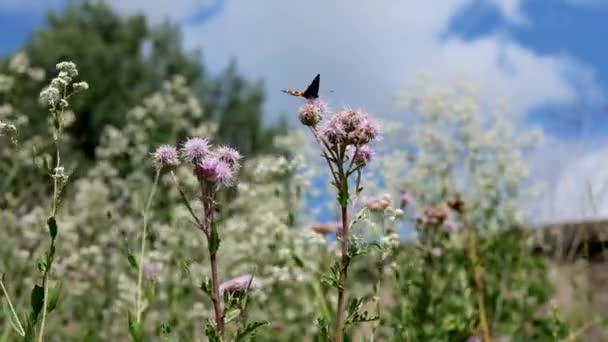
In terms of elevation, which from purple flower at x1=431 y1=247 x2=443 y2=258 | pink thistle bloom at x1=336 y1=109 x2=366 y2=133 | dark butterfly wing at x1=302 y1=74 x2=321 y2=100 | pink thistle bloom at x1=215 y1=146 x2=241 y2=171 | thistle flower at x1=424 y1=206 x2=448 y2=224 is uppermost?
thistle flower at x1=424 y1=206 x2=448 y2=224

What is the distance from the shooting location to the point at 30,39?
21.0 meters

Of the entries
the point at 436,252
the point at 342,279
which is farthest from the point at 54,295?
the point at 436,252

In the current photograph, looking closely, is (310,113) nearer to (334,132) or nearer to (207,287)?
(334,132)

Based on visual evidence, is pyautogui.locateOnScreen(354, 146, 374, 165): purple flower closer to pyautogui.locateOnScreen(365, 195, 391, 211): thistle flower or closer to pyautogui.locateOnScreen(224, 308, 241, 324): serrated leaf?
pyautogui.locateOnScreen(365, 195, 391, 211): thistle flower

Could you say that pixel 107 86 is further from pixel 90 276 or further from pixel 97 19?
pixel 90 276

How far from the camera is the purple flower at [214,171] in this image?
1.67m

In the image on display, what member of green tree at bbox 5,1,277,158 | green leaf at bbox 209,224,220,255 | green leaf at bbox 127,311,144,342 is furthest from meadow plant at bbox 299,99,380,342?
green tree at bbox 5,1,277,158

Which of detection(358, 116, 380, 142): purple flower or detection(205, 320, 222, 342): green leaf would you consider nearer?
detection(205, 320, 222, 342): green leaf

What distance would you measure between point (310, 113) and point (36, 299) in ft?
2.15

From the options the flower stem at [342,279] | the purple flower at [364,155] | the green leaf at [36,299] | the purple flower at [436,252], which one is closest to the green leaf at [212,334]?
the flower stem at [342,279]

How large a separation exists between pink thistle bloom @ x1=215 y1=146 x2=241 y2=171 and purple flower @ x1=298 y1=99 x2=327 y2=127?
15cm

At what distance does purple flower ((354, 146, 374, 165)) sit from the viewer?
71.9 inches

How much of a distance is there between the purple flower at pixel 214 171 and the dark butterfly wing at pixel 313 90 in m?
0.23

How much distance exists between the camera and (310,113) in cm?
175
